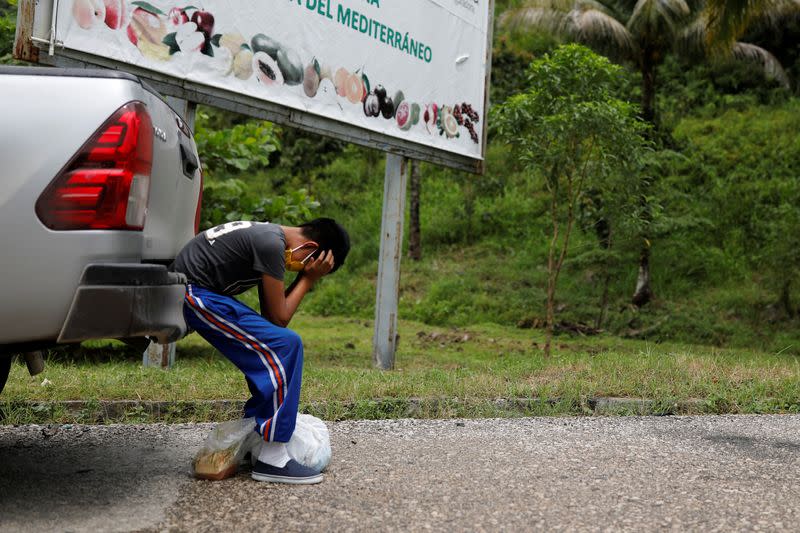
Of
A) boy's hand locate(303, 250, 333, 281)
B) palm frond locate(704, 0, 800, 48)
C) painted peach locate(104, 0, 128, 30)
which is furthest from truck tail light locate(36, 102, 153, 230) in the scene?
palm frond locate(704, 0, 800, 48)

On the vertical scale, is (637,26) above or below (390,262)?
above

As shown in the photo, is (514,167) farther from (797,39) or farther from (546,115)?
(546,115)

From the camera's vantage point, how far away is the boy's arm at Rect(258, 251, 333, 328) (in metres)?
3.76

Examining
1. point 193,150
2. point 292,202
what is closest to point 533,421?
point 193,150

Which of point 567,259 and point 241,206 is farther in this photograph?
point 567,259

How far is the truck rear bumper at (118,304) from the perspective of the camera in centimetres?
297

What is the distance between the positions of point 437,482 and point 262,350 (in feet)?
3.35

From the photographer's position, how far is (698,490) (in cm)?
383

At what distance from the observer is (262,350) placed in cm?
371

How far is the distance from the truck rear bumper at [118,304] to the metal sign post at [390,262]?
20.8 ft

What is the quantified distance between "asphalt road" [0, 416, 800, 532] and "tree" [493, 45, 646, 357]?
6.94 meters

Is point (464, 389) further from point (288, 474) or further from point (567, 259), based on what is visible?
point (567, 259)

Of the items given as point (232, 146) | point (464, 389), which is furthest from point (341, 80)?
point (464, 389)

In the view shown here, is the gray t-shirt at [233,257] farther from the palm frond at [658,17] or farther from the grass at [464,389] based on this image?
the palm frond at [658,17]
